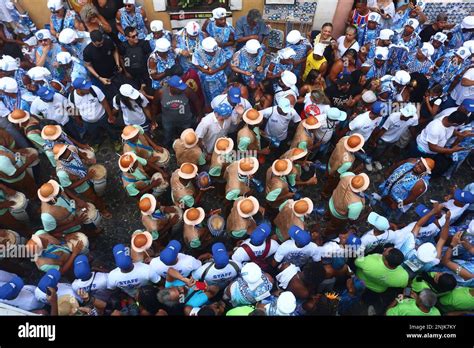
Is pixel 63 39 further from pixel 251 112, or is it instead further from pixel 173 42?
pixel 251 112

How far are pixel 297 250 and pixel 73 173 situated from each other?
3.48 m

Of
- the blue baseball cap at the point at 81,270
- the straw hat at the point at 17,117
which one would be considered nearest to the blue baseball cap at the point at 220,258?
the blue baseball cap at the point at 81,270

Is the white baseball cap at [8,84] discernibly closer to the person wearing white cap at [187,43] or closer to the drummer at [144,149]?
the drummer at [144,149]

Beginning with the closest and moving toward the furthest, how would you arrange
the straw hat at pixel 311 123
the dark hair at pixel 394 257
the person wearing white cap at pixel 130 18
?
the dark hair at pixel 394 257 < the straw hat at pixel 311 123 < the person wearing white cap at pixel 130 18

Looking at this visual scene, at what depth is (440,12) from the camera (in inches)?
346

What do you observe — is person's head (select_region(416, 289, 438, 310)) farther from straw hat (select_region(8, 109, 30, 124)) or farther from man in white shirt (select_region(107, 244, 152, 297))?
straw hat (select_region(8, 109, 30, 124))

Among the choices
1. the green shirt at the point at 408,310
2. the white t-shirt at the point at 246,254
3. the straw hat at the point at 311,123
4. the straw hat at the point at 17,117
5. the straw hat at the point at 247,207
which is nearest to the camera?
the green shirt at the point at 408,310

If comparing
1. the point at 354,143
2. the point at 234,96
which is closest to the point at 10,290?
the point at 234,96

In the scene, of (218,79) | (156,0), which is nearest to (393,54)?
(218,79)

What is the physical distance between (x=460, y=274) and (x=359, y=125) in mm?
2769

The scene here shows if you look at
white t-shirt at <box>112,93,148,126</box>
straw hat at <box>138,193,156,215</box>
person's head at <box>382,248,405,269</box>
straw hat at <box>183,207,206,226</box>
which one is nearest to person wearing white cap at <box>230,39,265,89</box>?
white t-shirt at <box>112,93,148,126</box>

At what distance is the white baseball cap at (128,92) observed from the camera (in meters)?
6.09

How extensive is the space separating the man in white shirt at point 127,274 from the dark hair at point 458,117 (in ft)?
16.8

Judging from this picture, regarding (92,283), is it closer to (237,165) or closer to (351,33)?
(237,165)
